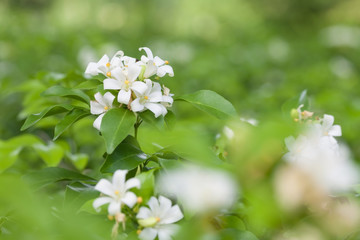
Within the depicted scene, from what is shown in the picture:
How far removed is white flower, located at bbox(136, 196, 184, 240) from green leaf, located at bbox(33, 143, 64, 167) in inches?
24.7

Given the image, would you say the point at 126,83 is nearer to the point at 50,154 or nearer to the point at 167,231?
the point at 167,231

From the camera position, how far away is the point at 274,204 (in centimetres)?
44

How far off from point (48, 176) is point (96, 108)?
0.54 ft

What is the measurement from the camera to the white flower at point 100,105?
0.79 m

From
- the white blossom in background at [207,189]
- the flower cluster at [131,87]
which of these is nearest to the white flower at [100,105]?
the flower cluster at [131,87]

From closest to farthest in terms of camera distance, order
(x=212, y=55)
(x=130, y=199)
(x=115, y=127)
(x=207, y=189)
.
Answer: (x=207, y=189)
(x=130, y=199)
(x=115, y=127)
(x=212, y=55)

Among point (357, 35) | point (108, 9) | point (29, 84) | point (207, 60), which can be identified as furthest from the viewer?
point (108, 9)

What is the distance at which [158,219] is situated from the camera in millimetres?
648

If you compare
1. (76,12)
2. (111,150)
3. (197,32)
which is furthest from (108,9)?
(111,150)

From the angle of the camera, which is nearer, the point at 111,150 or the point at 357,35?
the point at 111,150

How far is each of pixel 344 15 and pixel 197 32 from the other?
3.47 m

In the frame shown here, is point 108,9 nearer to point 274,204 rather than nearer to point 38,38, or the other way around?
point 38,38

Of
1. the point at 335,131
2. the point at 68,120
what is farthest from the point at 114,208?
the point at 335,131

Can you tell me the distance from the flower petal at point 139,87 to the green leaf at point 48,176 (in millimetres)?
211
